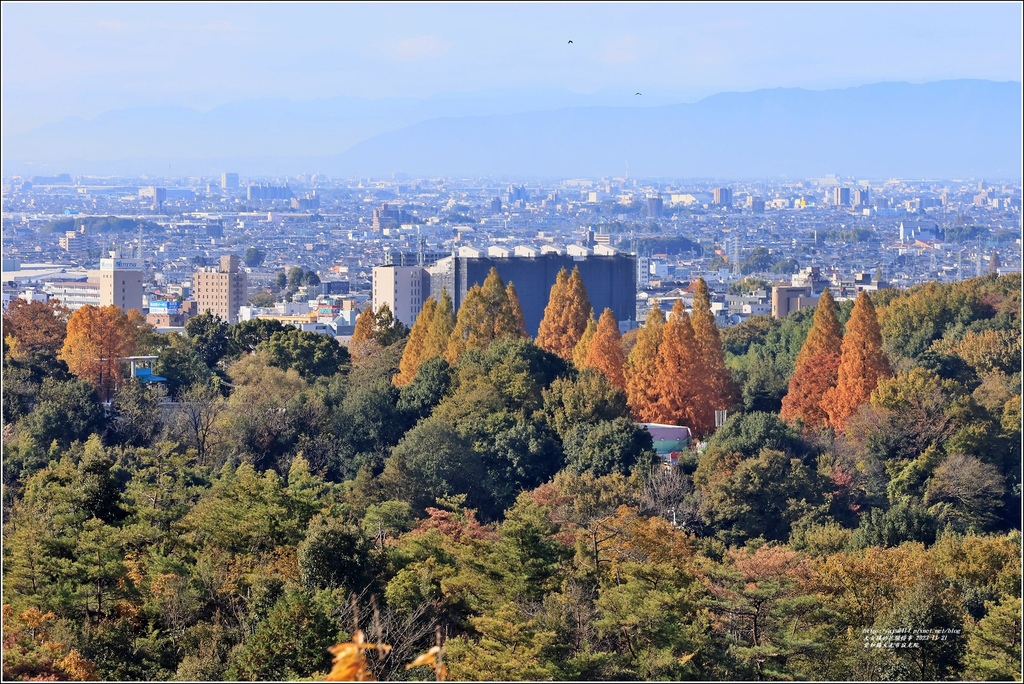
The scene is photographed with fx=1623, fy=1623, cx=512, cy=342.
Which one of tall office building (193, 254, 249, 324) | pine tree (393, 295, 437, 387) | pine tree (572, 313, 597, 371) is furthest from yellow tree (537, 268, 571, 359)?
tall office building (193, 254, 249, 324)

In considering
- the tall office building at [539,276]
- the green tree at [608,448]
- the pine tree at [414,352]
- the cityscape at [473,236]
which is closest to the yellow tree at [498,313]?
the pine tree at [414,352]

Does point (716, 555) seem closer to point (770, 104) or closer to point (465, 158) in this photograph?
point (770, 104)

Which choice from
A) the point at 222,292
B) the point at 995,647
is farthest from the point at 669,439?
the point at 222,292

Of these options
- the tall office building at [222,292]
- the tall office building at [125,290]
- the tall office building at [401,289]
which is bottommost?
the tall office building at [222,292]

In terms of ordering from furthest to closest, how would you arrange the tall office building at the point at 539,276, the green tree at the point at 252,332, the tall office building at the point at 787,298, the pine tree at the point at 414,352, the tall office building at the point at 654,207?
1. the tall office building at the point at 654,207
2. the tall office building at the point at 787,298
3. the tall office building at the point at 539,276
4. the green tree at the point at 252,332
5. the pine tree at the point at 414,352

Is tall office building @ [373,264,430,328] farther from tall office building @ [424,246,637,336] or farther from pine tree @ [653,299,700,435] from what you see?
pine tree @ [653,299,700,435]

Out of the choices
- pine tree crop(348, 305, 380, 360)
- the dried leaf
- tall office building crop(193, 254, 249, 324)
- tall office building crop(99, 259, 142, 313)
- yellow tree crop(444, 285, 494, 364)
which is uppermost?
the dried leaf

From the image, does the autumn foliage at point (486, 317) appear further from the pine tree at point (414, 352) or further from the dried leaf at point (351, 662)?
the dried leaf at point (351, 662)
